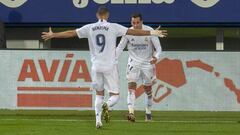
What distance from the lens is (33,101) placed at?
1997 cm

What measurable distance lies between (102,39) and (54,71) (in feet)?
22.3

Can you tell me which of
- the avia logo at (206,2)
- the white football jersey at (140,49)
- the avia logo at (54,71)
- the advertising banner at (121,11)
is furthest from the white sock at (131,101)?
the avia logo at (206,2)

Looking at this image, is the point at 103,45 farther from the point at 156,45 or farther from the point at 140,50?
the point at 140,50

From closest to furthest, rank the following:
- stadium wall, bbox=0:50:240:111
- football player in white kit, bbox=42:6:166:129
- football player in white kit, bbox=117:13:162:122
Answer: football player in white kit, bbox=42:6:166:129
football player in white kit, bbox=117:13:162:122
stadium wall, bbox=0:50:240:111

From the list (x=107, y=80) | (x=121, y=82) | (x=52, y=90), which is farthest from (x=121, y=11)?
(x=107, y=80)

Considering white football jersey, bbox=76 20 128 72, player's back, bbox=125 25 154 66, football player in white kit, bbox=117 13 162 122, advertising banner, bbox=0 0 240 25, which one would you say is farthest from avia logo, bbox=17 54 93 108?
white football jersey, bbox=76 20 128 72

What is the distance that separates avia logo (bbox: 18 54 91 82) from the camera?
65.6ft

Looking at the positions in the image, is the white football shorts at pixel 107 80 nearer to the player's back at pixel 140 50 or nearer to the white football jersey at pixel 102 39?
the white football jersey at pixel 102 39

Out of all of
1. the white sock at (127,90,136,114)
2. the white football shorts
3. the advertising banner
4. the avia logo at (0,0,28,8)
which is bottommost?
the white sock at (127,90,136,114)

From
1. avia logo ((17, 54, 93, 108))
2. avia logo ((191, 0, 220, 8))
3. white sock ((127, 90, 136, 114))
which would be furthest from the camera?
avia logo ((191, 0, 220, 8))

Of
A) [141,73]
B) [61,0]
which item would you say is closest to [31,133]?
[141,73]

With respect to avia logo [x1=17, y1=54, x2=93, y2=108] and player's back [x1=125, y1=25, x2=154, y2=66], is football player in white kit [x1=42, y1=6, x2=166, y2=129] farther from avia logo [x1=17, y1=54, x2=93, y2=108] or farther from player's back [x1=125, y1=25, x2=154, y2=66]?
avia logo [x1=17, y1=54, x2=93, y2=108]

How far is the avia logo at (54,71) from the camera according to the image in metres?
→ 20.0

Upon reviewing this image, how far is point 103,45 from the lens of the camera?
1350 cm
